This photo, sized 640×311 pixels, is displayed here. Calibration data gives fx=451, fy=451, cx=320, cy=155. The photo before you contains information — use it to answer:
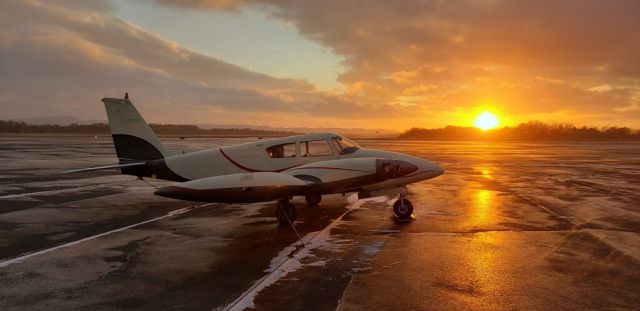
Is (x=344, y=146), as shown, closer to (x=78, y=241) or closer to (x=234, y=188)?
(x=234, y=188)

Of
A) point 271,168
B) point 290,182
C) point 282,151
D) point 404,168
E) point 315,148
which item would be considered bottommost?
point 290,182

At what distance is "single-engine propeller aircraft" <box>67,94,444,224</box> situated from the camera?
1098cm

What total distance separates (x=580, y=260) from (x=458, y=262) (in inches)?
98.3

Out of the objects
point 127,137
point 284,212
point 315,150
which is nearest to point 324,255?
point 284,212

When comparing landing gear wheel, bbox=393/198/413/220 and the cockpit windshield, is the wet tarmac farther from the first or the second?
the cockpit windshield

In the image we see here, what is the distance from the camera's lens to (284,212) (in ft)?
40.4

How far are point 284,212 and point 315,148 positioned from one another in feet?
10.0

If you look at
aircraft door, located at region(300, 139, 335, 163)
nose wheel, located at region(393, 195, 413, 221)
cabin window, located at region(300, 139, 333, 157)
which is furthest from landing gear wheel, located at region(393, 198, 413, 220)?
cabin window, located at region(300, 139, 333, 157)

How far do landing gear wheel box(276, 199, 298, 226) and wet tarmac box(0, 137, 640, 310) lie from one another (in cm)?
36

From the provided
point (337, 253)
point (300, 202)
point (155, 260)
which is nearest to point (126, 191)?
point (300, 202)

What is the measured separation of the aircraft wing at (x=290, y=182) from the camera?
10719 millimetres

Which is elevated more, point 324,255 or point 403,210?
point 403,210

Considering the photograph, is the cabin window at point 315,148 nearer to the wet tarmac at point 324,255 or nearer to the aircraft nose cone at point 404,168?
the wet tarmac at point 324,255

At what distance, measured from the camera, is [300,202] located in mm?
17297
